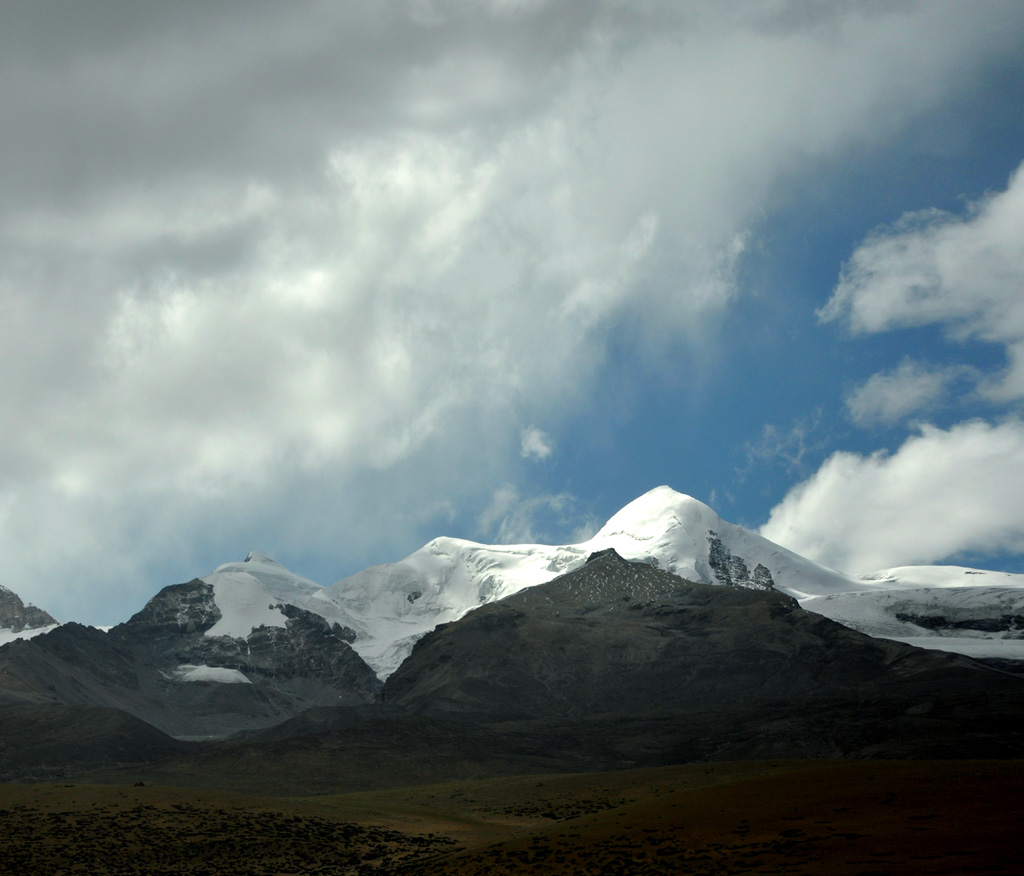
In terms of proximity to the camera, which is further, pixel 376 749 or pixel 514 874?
pixel 376 749

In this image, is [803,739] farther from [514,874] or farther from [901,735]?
[514,874]

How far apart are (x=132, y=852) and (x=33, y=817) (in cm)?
1239

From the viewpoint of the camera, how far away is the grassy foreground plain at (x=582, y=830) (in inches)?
1764

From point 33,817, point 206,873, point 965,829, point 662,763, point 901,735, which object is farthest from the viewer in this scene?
point 662,763

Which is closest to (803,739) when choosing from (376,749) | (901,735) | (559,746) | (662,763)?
(901,735)

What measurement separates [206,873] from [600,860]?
2703 cm

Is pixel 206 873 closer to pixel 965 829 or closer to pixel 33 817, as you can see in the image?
pixel 33 817

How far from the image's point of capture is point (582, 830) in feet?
198

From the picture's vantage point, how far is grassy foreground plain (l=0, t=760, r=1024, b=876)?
4481 cm

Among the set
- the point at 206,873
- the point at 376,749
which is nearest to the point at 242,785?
the point at 376,749

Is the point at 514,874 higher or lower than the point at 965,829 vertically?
lower

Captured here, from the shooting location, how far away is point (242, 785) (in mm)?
154625

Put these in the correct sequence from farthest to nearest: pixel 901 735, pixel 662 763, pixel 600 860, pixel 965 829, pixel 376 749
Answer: pixel 376 749 → pixel 662 763 → pixel 901 735 → pixel 600 860 → pixel 965 829

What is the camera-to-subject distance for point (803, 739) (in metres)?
160
